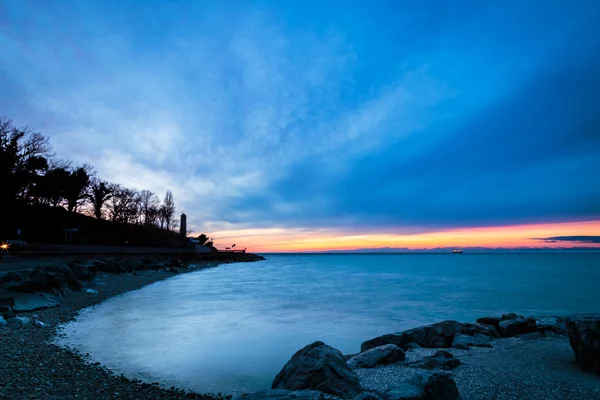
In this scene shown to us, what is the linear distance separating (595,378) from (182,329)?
9773mm

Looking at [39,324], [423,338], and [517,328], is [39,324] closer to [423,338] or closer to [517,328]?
[423,338]

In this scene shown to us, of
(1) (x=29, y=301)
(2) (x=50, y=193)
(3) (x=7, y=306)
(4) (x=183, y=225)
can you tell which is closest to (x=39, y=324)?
(3) (x=7, y=306)

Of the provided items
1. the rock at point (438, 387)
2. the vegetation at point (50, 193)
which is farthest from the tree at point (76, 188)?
the rock at point (438, 387)

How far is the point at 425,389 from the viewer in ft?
13.1

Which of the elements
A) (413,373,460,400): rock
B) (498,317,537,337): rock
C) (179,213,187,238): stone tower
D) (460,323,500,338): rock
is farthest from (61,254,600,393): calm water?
(179,213,187,238): stone tower

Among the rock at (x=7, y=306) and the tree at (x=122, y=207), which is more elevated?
the tree at (x=122, y=207)

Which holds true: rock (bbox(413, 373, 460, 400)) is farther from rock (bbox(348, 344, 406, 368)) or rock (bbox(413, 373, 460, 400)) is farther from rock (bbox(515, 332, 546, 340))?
rock (bbox(515, 332, 546, 340))

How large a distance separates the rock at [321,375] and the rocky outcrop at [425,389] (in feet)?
2.60

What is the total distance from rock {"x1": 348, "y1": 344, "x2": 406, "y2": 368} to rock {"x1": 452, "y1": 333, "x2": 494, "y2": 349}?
2.02 metres

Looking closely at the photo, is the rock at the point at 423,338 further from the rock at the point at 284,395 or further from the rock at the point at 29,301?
the rock at the point at 29,301

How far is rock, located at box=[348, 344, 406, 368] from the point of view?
21.0 feet

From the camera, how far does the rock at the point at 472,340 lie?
8031 mm

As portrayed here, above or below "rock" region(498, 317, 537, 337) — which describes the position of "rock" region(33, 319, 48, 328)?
below

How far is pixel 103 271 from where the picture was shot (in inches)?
988
